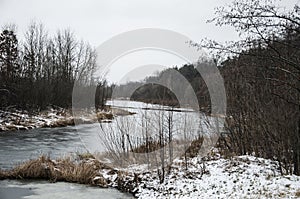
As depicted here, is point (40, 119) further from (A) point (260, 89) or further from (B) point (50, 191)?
(A) point (260, 89)

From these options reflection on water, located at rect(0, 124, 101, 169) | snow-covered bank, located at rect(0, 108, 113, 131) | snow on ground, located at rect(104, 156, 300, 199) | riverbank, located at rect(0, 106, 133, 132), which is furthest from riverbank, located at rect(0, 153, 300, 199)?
snow-covered bank, located at rect(0, 108, 113, 131)

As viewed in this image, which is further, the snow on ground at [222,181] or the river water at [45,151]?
the river water at [45,151]

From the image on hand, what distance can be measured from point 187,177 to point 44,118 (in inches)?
714

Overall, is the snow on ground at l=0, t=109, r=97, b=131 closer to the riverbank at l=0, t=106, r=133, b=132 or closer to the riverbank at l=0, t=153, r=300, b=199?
the riverbank at l=0, t=106, r=133, b=132

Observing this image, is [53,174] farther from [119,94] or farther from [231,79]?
[231,79]

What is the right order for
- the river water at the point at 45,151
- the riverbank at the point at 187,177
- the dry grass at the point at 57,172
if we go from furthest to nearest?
the dry grass at the point at 57,172
the river water at the point at 45,151
the riverbank at the point at 187,177

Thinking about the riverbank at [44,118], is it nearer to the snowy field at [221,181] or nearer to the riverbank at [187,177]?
the riverbank at [187,177]

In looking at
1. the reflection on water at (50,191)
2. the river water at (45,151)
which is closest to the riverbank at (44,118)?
the river water at (45,151)

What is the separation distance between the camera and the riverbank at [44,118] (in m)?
20.5

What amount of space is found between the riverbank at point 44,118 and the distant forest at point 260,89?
9472 mm

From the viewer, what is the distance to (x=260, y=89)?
8.27m

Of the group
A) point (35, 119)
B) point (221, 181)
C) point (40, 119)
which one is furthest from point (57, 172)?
point (40, 119)

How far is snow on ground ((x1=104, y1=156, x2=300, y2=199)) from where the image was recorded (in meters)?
6.21

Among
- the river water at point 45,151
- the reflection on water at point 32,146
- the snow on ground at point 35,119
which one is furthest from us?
the snow on ground at point 35,119
